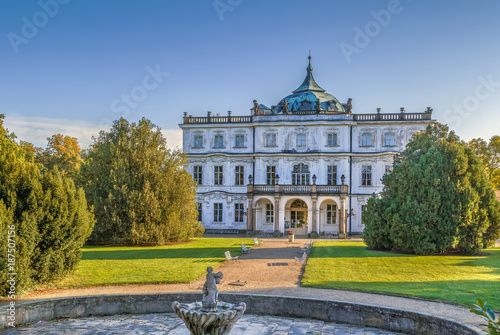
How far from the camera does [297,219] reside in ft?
140

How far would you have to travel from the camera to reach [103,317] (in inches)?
518

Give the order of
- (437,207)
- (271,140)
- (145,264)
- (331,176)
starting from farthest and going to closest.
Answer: (271,140) < (331,176) < (437,207) < (145,264)

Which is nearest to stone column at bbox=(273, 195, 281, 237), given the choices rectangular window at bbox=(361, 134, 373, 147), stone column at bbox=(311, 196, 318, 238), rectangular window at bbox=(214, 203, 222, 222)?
stone column at bbox=(311, 196, 318, 238)

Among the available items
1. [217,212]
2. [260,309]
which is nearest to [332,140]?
[217,212]

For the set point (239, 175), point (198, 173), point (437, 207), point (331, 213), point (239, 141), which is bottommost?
point (331, 213)

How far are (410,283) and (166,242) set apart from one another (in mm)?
19770

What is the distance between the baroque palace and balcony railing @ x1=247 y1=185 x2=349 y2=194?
90mm

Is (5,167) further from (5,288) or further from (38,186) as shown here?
(5,288)

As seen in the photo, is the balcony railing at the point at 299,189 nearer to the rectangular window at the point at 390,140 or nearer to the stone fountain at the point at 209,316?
the rectangular window at the point at 390,140

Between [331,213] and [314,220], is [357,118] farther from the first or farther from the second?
[314,220]

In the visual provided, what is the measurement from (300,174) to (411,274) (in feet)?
78.0

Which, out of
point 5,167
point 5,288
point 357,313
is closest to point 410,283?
point 357,313

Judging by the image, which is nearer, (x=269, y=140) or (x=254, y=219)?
(x=254, y=219)

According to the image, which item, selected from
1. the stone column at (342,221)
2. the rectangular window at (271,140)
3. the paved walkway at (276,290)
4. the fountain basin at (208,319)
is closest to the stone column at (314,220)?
the stone column at (342,221)
